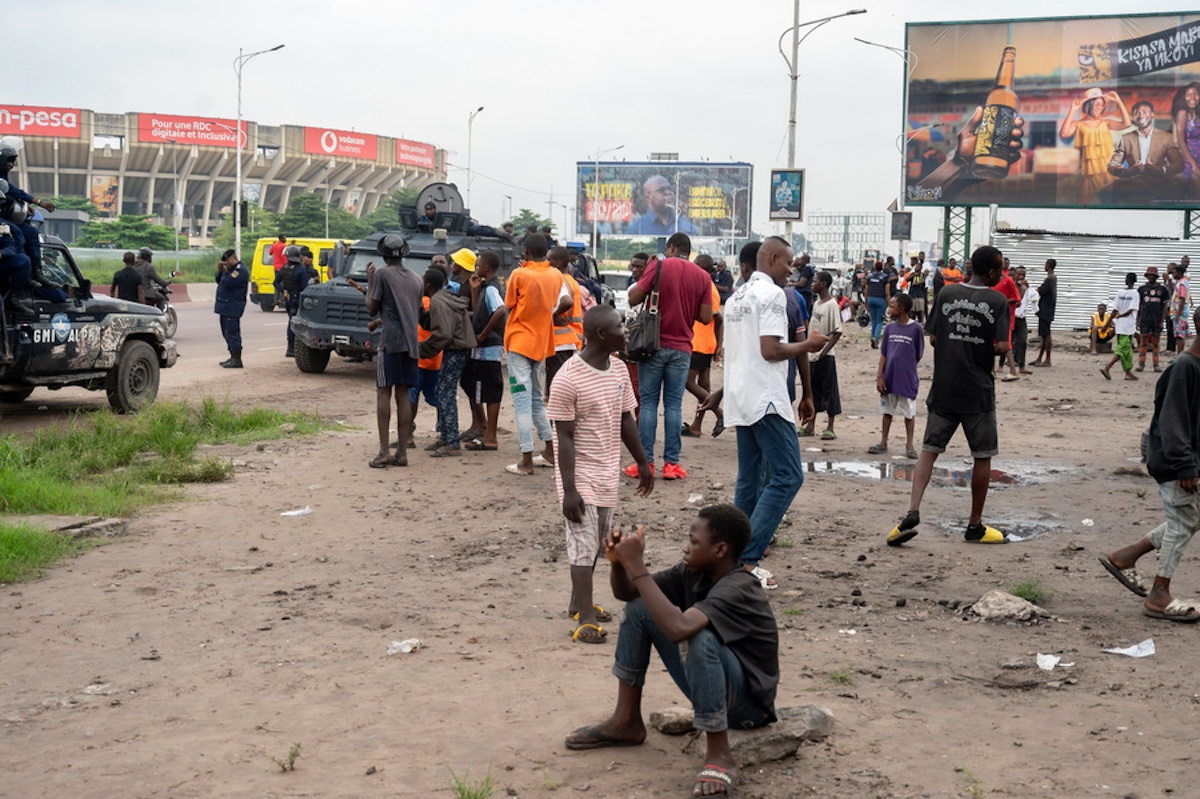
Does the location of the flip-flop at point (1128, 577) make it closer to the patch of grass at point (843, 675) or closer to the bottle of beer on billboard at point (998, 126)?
the patch of grass at point (843, 675)

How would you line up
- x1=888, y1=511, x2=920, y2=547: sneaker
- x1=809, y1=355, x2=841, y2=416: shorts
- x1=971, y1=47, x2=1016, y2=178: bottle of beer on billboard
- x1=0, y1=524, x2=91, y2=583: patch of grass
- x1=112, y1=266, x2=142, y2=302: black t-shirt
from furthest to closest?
x1=971, y1=47, x2=1016, y2=178: bottle of beer on billboard < x1=112, y1=266, x2=142, y2=302: black t-shirt < x1=809, y1=355, x2=841, y2=416: shorts < x1=888, y1=511, x2=920, y2=547: sneaker < x1=0, y1=524, x2=91, y2=583: patch of grass

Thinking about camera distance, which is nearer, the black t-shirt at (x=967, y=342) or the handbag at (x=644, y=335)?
the black t-shirt at (x=967, y=342)

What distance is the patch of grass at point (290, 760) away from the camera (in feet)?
14.1

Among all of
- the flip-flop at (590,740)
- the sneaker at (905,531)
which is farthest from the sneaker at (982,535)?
the flip-flop at (590,740)

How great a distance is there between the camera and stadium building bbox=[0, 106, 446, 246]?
88.8 metres

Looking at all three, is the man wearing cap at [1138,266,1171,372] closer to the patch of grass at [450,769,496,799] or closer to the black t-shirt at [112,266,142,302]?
the black t-shirt at [112,266,142,302]

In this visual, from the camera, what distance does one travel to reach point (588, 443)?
5.82 metres

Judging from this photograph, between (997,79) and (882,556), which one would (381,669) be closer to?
(882,556)

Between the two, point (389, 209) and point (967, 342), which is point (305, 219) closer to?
point (389, 209)

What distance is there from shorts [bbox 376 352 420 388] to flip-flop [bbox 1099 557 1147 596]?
18.1 feet

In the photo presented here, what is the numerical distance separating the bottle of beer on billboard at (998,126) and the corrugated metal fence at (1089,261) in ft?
13.6

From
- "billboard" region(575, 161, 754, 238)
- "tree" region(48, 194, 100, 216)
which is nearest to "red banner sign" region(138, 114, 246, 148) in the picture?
"tree" region(48, 194, 100, 216)

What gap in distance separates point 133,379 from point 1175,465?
10.7m

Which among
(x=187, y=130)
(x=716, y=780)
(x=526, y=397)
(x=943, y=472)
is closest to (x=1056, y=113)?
(x=943, y=472)
